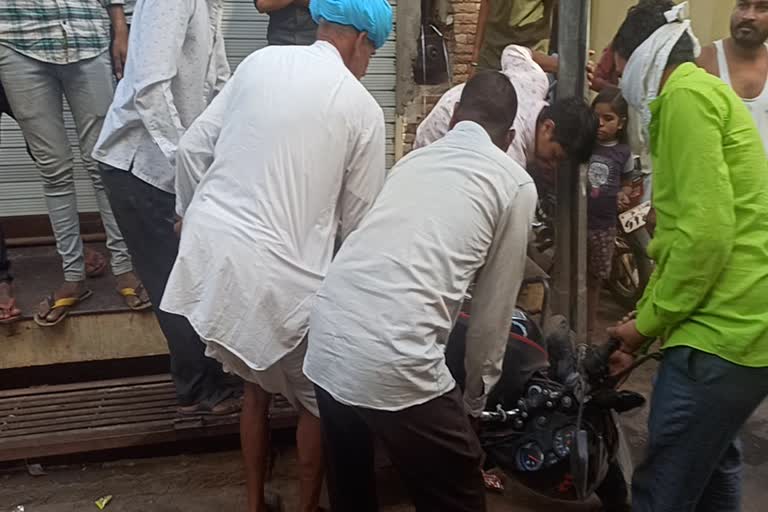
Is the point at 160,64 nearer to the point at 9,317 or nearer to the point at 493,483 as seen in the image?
the point at 9,317

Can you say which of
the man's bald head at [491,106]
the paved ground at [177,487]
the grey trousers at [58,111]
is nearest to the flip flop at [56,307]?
the grey trousers at [58,111]

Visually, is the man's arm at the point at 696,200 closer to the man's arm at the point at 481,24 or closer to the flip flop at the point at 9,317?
the flip flop at the point at 9,317

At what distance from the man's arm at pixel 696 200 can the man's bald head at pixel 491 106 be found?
1.48 ft

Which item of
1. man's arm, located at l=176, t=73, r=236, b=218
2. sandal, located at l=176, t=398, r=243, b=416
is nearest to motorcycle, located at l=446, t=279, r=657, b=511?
man's arm, located at l=176, t=73, r=236, b=218

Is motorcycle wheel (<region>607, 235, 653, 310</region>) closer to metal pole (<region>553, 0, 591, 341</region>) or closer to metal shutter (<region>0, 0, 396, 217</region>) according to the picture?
metal pole (<region>553, 0, 591, 341</region>)

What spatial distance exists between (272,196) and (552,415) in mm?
1257

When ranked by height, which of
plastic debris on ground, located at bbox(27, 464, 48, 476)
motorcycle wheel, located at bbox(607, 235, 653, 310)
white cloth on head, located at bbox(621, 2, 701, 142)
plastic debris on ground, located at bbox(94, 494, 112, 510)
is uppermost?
white cloth on head, located at bbox(621, 2, 701, 142)

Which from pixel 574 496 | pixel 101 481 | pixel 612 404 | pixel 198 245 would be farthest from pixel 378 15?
pixel 101 481

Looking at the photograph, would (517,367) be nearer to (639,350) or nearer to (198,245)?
(639,350)

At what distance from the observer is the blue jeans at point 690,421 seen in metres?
1.83

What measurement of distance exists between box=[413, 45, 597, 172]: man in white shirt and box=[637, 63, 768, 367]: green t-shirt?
997 mm

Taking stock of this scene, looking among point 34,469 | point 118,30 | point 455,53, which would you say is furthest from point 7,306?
point 455,53

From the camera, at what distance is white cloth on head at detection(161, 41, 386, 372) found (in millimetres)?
2137

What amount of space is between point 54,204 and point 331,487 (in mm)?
1991
